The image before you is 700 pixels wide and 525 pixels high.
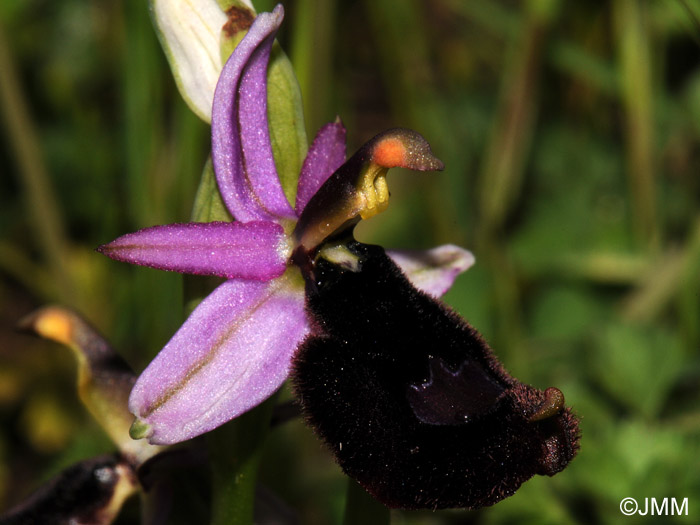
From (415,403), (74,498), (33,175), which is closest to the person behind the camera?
(415,403)

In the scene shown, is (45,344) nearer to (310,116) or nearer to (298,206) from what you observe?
(310,116)

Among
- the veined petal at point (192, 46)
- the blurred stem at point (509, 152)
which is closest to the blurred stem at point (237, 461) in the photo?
the veined petal at point (192, 46)

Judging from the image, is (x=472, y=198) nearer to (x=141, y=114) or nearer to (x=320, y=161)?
(x=141, y=114)

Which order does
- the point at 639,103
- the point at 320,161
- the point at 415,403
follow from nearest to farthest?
the point at 415,403 < the point at 320,161 < the point at 639,103

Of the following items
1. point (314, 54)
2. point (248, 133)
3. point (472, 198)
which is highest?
point (248, 133)

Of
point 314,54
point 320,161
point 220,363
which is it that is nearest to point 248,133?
point 320,161

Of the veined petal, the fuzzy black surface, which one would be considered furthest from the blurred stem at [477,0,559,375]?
the veined petal

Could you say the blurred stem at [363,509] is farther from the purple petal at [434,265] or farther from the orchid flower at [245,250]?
the purple petal at [434,265]
